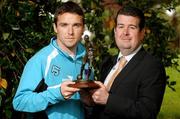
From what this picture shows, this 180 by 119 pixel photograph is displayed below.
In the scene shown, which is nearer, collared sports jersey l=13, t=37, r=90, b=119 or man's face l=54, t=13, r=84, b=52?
collared sports jersey l=13, t=37, r=90, b=119

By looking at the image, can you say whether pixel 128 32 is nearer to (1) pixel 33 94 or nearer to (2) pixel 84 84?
(2) pixel 84 84

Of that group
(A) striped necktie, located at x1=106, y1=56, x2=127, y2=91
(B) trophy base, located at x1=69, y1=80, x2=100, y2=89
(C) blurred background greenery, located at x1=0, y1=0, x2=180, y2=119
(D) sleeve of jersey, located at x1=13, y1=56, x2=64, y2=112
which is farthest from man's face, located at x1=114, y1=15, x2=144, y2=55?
(C) blurred background greenery, located at x1=0, y1=0, x2=180, y2=119

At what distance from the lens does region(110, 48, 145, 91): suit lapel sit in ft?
12.4

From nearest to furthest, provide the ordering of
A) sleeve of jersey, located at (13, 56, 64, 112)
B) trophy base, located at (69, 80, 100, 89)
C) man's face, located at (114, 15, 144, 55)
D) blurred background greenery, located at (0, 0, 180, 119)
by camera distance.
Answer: trophy base, located at (69, 80, 100, 89), sleeve of jersey, located at (13, 56, 64, 112), man's face, located at (114, 15, 144, 55), blurred background greenery, located at (0, 0, 180, 119)

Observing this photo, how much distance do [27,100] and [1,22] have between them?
4.72ft

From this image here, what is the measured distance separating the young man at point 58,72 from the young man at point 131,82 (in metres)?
0.21

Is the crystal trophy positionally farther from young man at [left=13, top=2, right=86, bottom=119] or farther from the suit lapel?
the suit lapel

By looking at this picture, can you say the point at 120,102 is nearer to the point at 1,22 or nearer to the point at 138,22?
the point at 138,22

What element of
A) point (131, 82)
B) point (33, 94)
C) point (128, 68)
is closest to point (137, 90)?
point (131, 82)

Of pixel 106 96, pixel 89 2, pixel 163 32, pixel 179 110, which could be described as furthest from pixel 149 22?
pixel 179 110

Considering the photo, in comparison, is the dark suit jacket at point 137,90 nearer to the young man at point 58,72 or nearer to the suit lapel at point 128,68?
the suit lapel at point 128,68

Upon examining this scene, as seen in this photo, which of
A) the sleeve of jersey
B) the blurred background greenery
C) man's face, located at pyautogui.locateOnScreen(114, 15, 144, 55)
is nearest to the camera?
the sleeve of jersey

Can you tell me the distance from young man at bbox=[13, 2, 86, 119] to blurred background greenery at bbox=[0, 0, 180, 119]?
36.0 inches

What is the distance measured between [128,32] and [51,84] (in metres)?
0.61
